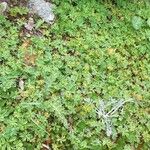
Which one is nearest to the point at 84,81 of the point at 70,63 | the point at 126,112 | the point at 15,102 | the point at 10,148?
the point at 70,63

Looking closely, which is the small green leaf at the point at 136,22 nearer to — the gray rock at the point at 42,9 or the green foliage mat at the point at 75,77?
the green foliage mat at the point at 75,77

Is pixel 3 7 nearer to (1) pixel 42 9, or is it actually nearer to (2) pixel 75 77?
(1) pixel 42 9

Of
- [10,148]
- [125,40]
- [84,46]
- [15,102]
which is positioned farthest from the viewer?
[125,40]

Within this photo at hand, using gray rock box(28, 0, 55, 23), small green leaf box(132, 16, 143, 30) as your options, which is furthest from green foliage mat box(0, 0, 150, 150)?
gray rock box(28, 0, 55, 23)

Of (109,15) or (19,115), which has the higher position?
(109,15)

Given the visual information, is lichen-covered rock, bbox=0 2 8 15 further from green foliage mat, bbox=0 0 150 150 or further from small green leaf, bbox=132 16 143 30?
small green leaf, bbox=132 16 143 30

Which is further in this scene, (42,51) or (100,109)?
(42,51)

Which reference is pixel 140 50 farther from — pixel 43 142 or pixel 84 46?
pixel 43 142
